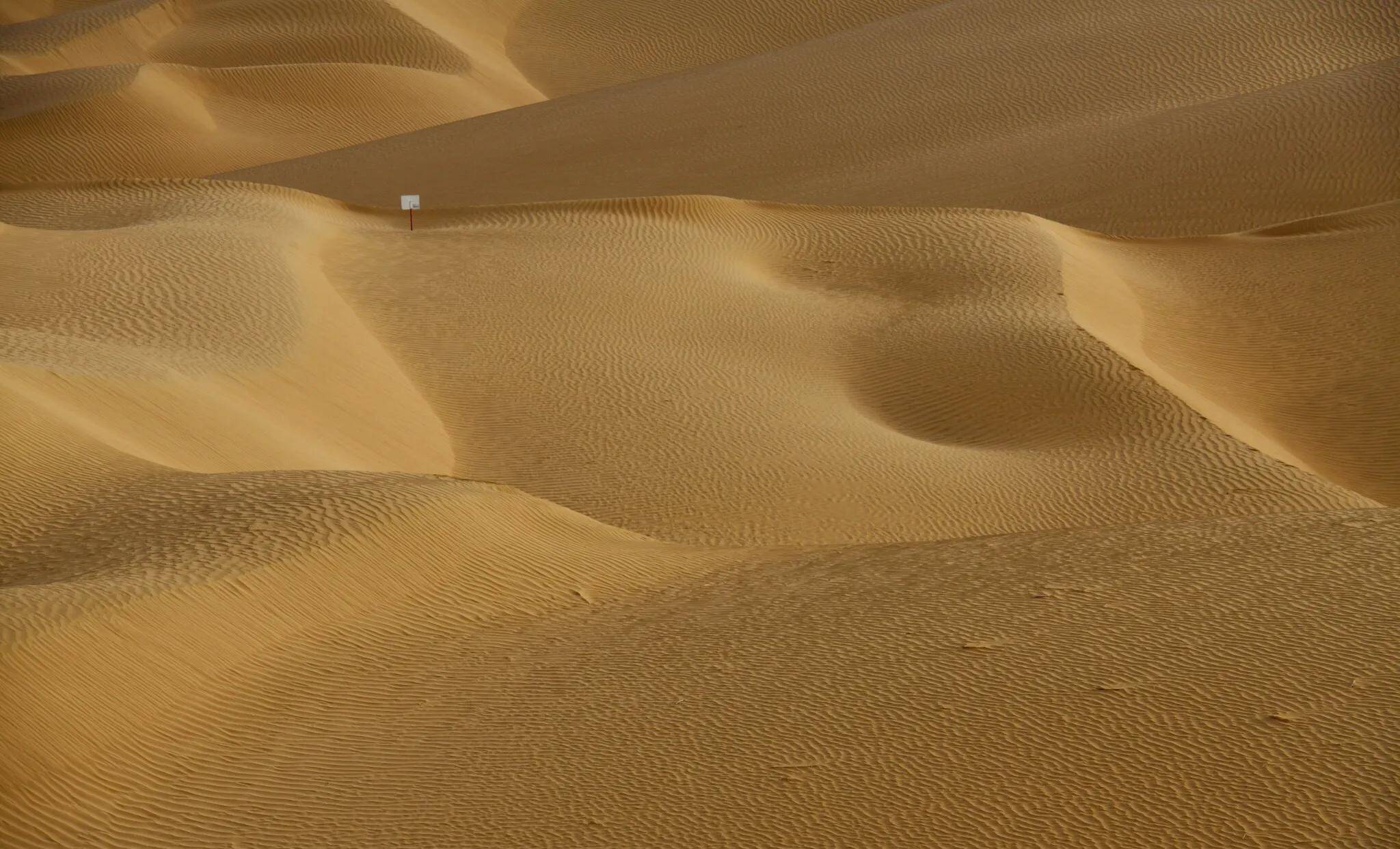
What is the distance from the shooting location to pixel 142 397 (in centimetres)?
796

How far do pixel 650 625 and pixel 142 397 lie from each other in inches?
143

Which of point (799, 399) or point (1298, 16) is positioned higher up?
point (1298, 16)

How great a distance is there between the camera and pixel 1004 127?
1983 centimetres

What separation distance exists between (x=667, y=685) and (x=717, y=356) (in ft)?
19.1

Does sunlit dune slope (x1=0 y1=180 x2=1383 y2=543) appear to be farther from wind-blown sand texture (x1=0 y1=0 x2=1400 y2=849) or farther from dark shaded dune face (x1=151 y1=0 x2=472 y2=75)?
dark shaded dune face (x1=151 y1=0 x2=472 y2=75)

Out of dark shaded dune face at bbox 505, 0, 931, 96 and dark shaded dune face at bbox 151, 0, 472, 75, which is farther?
dark shaded dune face at bbox 505, 0, 931, 96

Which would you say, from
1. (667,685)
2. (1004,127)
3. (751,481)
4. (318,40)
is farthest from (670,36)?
(667,685)

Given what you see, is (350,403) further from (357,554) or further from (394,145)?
(394,145)

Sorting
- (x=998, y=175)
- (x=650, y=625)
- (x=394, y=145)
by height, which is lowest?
(x=650, y=625)

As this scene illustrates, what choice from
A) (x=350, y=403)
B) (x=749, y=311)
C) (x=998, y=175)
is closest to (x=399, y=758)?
(x=350, y=403)

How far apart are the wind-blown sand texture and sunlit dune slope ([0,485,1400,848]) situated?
19mm

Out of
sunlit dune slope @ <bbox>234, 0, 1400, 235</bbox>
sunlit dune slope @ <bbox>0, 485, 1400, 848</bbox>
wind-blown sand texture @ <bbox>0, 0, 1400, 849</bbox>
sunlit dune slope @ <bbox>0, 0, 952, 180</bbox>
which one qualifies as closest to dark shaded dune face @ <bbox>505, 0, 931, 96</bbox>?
sunlit dune slope @ <bbox>0, 0, 952, 180</bbox>

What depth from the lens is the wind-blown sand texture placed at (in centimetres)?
446

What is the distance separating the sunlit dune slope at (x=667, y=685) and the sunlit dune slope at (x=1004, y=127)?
10960 millimetres
